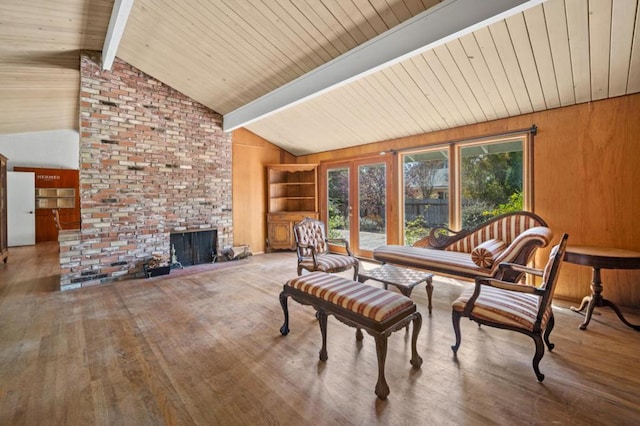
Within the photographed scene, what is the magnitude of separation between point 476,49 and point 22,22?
15.6 ft

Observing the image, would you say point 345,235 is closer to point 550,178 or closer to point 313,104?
point 313,104

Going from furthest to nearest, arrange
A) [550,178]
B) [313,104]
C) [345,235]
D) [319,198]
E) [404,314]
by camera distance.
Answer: [319,198]
[345,235]
[313,104]
[550,178]
[404,314]

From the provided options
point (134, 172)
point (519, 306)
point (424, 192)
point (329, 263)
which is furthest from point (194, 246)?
point (519, 306)

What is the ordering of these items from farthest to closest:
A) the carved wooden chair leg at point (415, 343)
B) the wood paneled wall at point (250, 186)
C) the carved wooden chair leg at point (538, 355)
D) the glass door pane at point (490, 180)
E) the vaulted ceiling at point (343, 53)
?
the wood paneled wall at point (250, 186) → the glass door pane at point (490, 180) → the vaulted ceiling at point (343, 53) → the carved wooden chair leg at point (415, 343) → the carved wooden chair leg at point (538, 355)

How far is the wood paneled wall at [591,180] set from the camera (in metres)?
3.00

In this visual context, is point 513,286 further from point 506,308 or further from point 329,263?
point 329,263

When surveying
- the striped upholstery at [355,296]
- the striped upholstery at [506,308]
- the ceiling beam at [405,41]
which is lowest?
the striped upholstery at [506,308]

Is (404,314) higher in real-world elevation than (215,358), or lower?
higher

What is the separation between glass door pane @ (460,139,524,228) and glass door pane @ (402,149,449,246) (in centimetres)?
28

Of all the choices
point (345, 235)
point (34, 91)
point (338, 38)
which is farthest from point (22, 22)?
point (345, 235)

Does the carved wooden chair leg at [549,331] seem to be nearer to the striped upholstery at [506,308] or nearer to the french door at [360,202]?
the striped upholstery at [506,308]

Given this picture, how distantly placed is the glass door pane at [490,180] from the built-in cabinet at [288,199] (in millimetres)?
3128

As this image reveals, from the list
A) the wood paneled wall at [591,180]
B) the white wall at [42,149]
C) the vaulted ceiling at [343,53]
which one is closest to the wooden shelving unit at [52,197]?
the white wall at [42,149]

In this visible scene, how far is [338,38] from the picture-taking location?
303 cm
